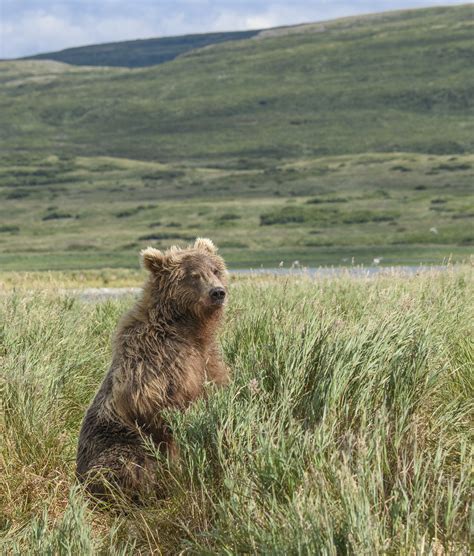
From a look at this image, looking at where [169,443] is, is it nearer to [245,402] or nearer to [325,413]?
[245,402]

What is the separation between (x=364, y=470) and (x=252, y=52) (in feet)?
571

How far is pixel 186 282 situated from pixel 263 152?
366ft

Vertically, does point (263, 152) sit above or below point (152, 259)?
below

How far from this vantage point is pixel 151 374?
6.36 m

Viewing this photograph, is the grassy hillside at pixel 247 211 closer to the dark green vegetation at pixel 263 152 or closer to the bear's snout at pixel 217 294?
the dark green vegetation at pixel 263 152

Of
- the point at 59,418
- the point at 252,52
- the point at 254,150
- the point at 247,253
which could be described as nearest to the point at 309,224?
the point at 247,253

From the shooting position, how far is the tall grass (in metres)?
4.68

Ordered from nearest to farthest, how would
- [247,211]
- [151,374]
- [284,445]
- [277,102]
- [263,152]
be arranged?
1. [284,445]
2. [151,374]
3. [247,211]
4. [263,152]
5. [277,102]

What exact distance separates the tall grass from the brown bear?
0.62ft

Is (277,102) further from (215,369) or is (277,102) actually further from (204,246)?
(215,369)

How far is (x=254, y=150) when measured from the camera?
389 feet

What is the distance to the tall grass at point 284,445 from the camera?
4676mm

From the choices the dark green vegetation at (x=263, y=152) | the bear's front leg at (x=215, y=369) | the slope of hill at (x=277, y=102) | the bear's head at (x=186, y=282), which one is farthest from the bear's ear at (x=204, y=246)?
the slope of hill at (x=277, y=102)

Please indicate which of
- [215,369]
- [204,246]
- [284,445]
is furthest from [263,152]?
[284,445]
